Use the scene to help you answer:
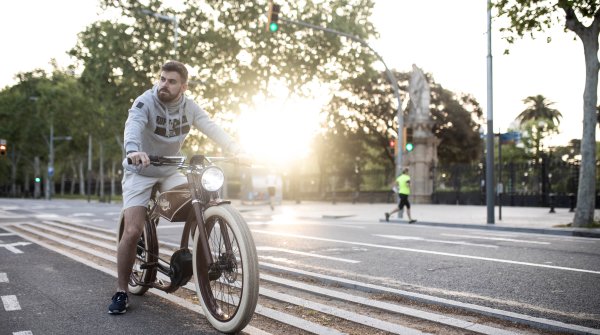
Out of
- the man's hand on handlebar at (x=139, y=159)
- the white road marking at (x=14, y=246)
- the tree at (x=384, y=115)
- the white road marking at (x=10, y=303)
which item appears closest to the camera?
the man's hand on handlebar at (x=139, y=159)

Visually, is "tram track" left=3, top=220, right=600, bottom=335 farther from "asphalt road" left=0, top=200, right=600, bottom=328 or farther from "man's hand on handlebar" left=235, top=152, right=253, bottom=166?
"man's hand on handlebar" left=235, top=152, right=253, bottom=166

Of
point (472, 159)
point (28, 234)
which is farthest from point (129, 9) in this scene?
point (472, 159)

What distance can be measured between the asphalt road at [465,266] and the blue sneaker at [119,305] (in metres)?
0.08

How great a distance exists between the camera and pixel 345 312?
167 inches

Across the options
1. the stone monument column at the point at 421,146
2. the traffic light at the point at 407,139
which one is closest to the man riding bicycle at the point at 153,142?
the traffic light at the point at 407,139

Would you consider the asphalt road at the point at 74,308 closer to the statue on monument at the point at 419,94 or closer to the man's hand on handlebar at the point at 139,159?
the man's hand on handlebar at the point at 139,159

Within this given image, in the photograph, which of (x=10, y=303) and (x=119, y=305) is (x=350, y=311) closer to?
(x=119, y=305)

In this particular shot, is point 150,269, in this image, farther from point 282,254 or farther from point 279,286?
point 282,254

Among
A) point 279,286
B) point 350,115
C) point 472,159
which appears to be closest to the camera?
point 279,286

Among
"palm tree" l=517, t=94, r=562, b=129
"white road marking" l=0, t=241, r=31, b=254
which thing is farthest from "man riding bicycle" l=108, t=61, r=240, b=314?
"palm tree" l=517, t=94, r=562, b=129

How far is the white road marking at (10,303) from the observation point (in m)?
4.50

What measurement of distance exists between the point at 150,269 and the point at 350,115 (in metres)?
39.0

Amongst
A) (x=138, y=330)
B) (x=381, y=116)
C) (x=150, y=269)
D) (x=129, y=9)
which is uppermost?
(x=129, y=9)

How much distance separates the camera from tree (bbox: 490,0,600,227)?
12.9 metres
